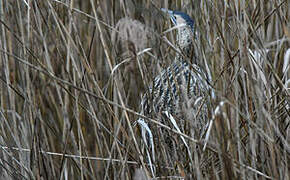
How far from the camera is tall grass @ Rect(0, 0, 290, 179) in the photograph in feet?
3.17

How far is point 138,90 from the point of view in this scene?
64.3 inches

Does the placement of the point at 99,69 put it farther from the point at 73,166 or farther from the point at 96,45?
the point at 73,166

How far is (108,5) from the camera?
5.74ft

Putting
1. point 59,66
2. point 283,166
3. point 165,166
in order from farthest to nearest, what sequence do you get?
point 59,66 < point 165,166 < point 283,166

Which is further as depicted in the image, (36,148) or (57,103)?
(57,103)

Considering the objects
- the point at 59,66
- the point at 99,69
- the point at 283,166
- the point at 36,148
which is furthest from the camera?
the point at 99,69

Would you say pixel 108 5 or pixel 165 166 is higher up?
pixel 108 5

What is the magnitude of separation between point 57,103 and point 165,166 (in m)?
0.69

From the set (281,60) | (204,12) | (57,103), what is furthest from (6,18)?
(281,60)

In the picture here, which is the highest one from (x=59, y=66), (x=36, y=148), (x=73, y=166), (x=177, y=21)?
(x=177, y=21)

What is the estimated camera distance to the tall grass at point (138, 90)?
38.0 inches

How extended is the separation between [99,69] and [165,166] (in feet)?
2.28

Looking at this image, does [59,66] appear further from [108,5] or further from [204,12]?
[204,12]

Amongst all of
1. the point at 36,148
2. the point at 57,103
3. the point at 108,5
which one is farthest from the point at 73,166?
the point at 108,5
